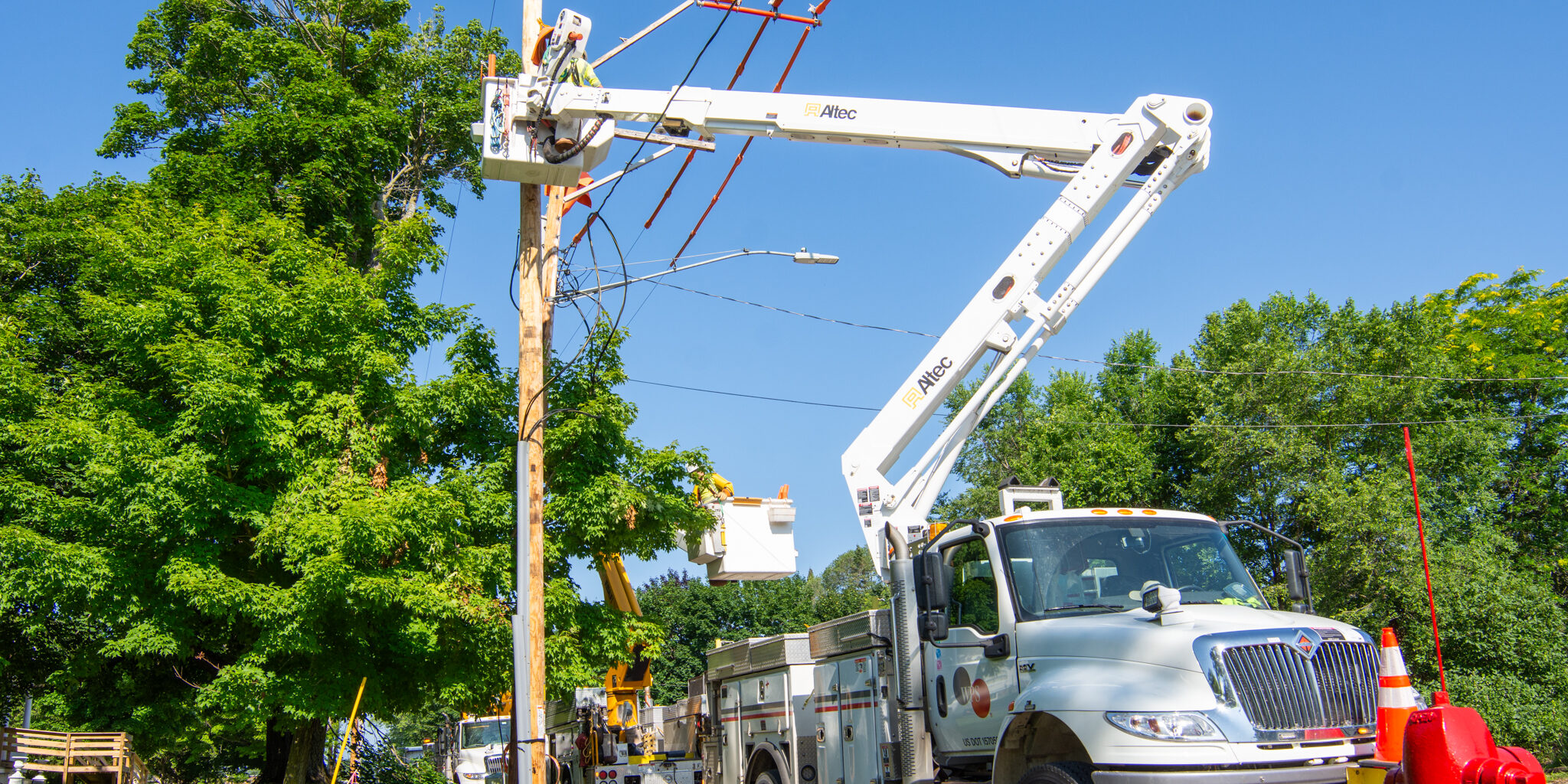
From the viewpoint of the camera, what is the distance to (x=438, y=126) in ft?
81.4

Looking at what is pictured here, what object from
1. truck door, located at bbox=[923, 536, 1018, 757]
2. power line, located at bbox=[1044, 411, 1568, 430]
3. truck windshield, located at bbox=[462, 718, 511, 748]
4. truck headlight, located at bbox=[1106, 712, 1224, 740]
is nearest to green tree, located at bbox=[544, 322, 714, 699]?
truck door, located at bbox=[923, 536, 1018, 757]

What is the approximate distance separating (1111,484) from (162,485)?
31702mm

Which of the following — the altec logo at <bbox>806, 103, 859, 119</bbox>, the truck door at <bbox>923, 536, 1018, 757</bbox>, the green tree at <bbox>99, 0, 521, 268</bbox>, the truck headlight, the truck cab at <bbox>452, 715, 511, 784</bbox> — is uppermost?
the green tree at <bbox>99, 0, 521, 268</bbox>

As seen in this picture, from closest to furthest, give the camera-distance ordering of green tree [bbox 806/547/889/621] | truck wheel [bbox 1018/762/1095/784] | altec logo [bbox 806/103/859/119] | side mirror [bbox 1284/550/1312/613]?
1. truck wheel [bbox 1018/762/1095/784]
2. side mirror [bbox 1284/550/1312/613]
3. altec logo [bbox 806/103/859/119]
4. green tree [bbox 806/547/889/621]

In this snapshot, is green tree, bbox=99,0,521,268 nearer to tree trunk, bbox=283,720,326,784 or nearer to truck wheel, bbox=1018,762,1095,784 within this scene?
tree trunk, bbox=283,720,326,784

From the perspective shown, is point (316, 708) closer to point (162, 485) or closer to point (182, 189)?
point (162, 485)

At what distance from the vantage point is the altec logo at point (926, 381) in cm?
1033

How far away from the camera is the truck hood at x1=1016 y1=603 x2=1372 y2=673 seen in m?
6.79

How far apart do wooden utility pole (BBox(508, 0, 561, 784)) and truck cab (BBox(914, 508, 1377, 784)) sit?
455 centimetres

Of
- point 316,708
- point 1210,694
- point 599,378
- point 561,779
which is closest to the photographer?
point 1210,694

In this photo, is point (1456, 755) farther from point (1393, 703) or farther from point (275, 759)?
point (275, 759)

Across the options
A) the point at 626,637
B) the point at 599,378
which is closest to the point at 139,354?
the point at 599,378

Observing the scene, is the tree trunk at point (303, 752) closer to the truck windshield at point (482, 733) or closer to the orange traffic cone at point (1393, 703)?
the truck windshield at point (482, 733)

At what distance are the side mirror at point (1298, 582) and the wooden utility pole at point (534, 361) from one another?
23.4ft
